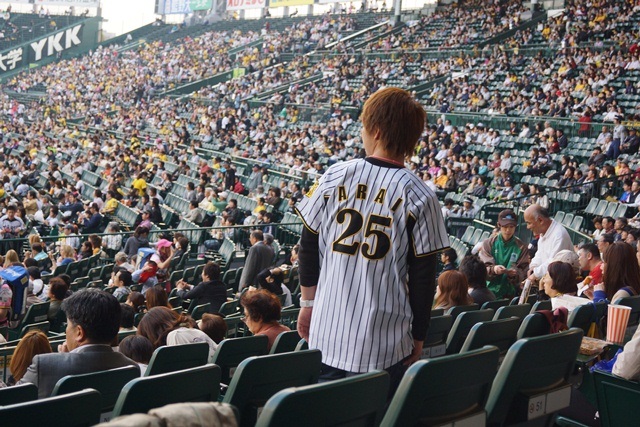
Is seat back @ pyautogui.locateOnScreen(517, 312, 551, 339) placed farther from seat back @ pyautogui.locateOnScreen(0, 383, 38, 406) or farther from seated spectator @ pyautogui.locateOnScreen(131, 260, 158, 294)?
seated spectator @ pyautogui.locateOnScreen(131, 260, 158, 294)

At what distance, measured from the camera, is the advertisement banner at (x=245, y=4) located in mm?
50556

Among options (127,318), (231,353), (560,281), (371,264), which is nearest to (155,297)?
(127,318)

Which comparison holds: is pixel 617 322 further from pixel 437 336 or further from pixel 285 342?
pixel 285 342

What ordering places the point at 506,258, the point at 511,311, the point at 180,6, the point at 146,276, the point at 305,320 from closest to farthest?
the point at 305,320, the point at 511,311, the point at 506,258, the point at 146,276, the point at 180,6

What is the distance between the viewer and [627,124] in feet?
58.1

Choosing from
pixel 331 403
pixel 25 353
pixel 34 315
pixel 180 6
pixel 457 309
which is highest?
pixel 180 6

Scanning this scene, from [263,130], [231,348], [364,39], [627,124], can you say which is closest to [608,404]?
[231,348]

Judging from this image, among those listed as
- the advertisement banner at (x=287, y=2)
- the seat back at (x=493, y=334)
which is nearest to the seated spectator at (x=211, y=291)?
the seat back at (x=493, y=334)

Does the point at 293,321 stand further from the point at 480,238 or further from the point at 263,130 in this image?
the point at 263,130

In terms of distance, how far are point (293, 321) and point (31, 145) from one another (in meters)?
25.2

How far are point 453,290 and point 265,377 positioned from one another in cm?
324

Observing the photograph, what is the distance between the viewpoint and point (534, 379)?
329 centimetres

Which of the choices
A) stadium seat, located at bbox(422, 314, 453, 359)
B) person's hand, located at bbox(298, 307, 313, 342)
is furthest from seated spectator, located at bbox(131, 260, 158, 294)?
person's hand, located at bbox(298, 307, 313, 342)

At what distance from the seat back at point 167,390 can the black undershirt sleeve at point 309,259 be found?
0.51 meters
